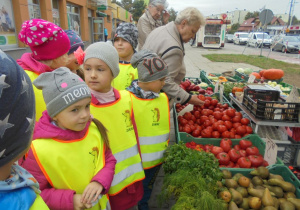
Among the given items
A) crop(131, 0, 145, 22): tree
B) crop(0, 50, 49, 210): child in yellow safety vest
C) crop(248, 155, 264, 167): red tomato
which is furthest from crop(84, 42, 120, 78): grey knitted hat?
crop(131, 0, 145, 22): tree

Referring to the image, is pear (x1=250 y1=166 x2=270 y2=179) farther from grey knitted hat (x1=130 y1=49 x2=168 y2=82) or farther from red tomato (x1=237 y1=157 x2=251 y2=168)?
grey knitted hat (x1=130 y1=49 x2=168 y2=82)

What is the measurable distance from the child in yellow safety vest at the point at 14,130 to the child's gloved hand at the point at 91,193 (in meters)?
0.61

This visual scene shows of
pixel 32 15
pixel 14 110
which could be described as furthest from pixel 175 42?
pixel 32 15

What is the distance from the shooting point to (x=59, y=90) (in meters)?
1.38

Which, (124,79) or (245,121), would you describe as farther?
(245,121)

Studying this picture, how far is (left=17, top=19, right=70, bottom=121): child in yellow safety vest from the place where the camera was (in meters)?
1.94

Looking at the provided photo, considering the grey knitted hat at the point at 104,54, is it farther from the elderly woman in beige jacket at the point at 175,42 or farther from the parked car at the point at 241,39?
the parked car at the point at 241,39

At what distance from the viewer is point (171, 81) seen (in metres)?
2.95

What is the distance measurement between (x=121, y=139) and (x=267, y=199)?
1.31 metres

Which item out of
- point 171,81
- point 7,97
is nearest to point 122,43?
point 171,81

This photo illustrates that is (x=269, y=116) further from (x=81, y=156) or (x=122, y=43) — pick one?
(x=81, y=156)

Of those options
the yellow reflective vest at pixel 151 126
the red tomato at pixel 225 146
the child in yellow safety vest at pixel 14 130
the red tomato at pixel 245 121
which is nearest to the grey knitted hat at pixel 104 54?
the yellow reflective vest at pixel 151 126

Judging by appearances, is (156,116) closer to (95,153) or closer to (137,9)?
(95,153)

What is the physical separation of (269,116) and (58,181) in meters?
2.38
